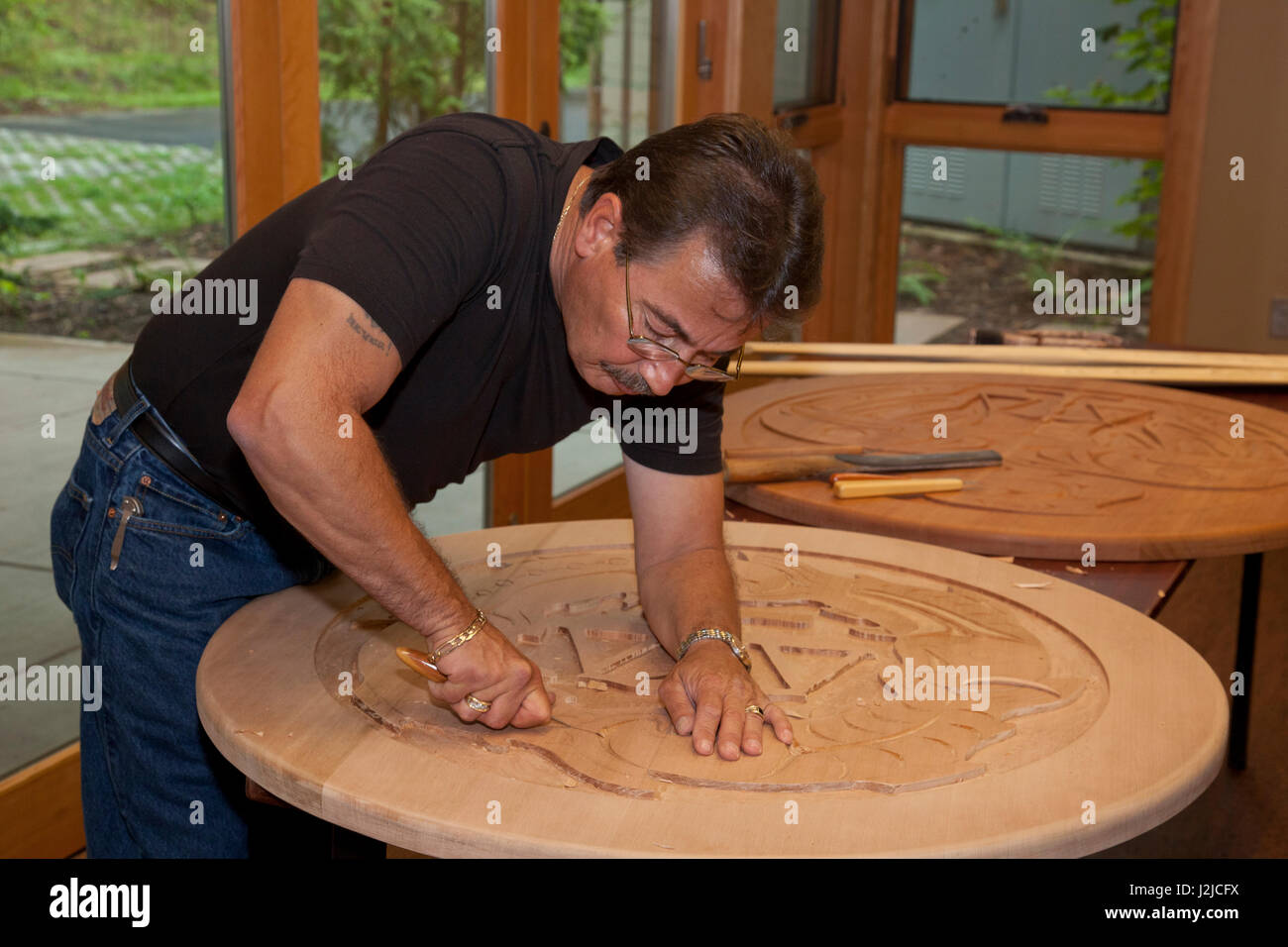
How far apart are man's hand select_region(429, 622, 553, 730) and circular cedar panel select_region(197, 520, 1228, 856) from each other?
2 cm

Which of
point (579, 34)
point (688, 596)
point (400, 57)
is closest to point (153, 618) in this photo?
point (688, 596)

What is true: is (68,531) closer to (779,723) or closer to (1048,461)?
(779,723)

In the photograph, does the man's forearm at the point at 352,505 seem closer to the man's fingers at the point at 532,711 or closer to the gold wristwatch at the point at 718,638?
the man's fingers at the point at 532,711

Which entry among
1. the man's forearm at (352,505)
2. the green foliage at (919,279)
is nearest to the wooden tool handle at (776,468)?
the man's forearm at (352,505)

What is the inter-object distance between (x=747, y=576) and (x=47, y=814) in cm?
158

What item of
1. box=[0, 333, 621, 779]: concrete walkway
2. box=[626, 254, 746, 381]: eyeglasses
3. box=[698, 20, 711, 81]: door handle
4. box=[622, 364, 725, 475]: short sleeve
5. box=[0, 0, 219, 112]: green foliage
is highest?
box=[698, 20, 711, 81]: door handle

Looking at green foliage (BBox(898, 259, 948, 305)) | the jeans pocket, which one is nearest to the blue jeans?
the jeans pocket

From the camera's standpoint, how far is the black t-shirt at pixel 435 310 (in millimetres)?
1281

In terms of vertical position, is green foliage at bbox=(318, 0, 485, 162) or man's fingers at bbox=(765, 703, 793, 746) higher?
green foliage at bbox=(318, 0, 485, 162)

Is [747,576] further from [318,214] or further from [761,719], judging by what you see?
[318,214]

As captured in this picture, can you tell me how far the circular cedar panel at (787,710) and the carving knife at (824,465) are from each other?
24 centimetres

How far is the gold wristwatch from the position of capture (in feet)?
4.91

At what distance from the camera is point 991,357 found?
2916 mm

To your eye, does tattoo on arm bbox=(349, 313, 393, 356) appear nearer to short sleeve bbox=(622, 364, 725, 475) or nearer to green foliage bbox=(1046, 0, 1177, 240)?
short sleeve bbox=(622, 364, 725, 475)
